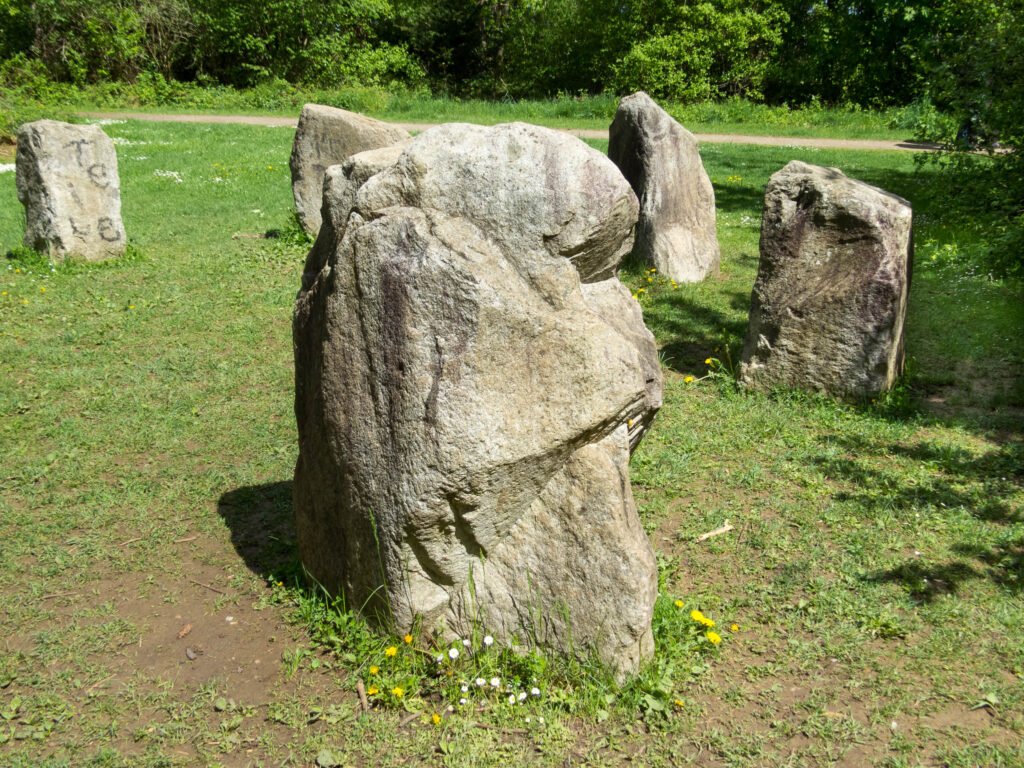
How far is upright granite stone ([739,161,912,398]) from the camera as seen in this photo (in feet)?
18.5

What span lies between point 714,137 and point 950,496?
16509 millimetres

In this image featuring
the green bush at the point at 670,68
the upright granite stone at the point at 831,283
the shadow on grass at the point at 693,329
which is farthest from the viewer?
the green bush at the point at 670,68

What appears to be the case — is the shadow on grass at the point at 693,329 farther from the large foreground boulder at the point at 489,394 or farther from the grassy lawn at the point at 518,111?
the grassy lawn at the point at 518,111

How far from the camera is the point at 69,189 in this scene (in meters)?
9.05

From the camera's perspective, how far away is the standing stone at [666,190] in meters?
8.76

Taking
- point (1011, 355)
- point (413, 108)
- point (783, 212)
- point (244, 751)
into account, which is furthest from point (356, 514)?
point (413, 108)

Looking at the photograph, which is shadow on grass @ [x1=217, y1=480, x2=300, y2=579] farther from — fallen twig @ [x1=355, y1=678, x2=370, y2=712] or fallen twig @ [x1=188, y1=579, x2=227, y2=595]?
fallen twig @ [x1=355, y1=678, x2=370, y2=712]

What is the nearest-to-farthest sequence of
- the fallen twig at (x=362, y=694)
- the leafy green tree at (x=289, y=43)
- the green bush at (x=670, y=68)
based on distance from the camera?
the fallen twig at (x=362, y=694), the green bush at (x=670, y=68), the leafy green tree at (x=289, y=43)

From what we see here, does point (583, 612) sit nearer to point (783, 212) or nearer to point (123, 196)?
point (783, 212)

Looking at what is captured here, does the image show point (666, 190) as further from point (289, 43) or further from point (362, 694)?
point (289, 43)

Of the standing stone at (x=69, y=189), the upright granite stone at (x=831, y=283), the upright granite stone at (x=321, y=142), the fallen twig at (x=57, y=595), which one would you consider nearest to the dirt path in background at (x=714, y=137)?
the upright granite stone at (x=321, y=142)

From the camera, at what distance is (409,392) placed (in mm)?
3152

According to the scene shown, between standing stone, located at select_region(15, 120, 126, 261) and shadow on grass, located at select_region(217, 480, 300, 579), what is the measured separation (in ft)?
18.6

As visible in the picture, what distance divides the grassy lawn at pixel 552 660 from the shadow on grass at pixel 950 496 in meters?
0.02
